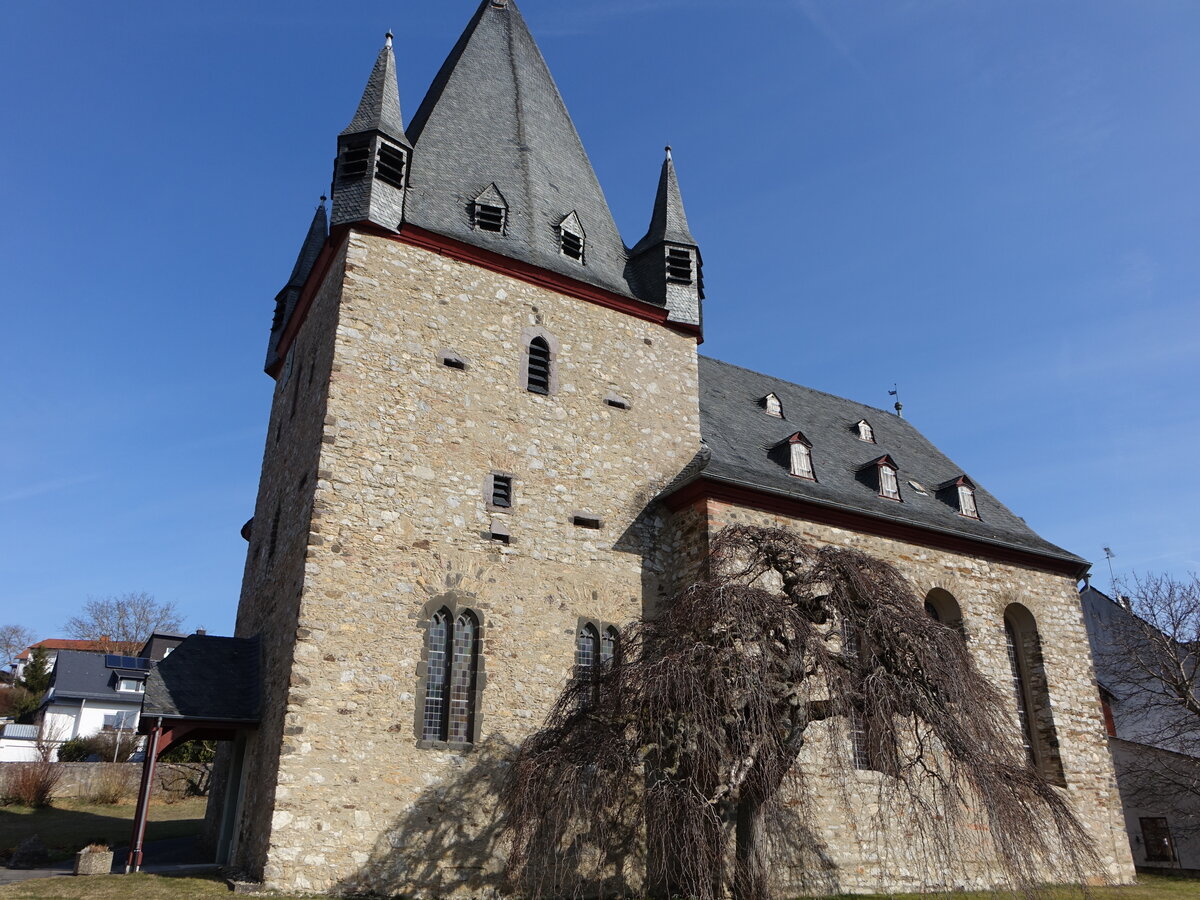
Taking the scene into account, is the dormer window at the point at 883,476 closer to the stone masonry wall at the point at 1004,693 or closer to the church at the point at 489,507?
the church at the point at 489,507

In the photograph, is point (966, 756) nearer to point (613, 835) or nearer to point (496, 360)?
point (613, 835)

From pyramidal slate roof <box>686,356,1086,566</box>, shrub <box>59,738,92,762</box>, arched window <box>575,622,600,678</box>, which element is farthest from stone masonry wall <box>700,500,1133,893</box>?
shrub <box>59,738,92,762</box>

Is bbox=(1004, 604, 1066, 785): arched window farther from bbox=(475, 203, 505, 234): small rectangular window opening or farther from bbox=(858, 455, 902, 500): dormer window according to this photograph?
bbox=(475, 203, 505, 234): small rectangular window opening

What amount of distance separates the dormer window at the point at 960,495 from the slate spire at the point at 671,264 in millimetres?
6548

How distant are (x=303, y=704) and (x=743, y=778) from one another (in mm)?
5294

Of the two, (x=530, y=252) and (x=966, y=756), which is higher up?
(x=530, y=252)

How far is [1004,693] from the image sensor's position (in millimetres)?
15844

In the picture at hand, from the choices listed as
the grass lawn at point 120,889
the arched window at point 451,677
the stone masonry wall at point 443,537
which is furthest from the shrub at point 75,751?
the arched window at point 451,677

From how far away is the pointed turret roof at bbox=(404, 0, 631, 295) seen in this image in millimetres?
15695

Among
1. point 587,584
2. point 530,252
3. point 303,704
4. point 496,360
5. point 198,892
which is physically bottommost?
point 198,892

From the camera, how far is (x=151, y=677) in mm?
12328

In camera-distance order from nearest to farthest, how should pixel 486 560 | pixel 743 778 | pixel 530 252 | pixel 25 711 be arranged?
1. pixel 743 778
2. pixel 486 560
3. pixel 530 252
4. pixel 25 711

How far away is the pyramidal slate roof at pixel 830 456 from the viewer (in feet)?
52.0

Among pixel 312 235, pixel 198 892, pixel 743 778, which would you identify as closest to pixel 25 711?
pixel 312 235
